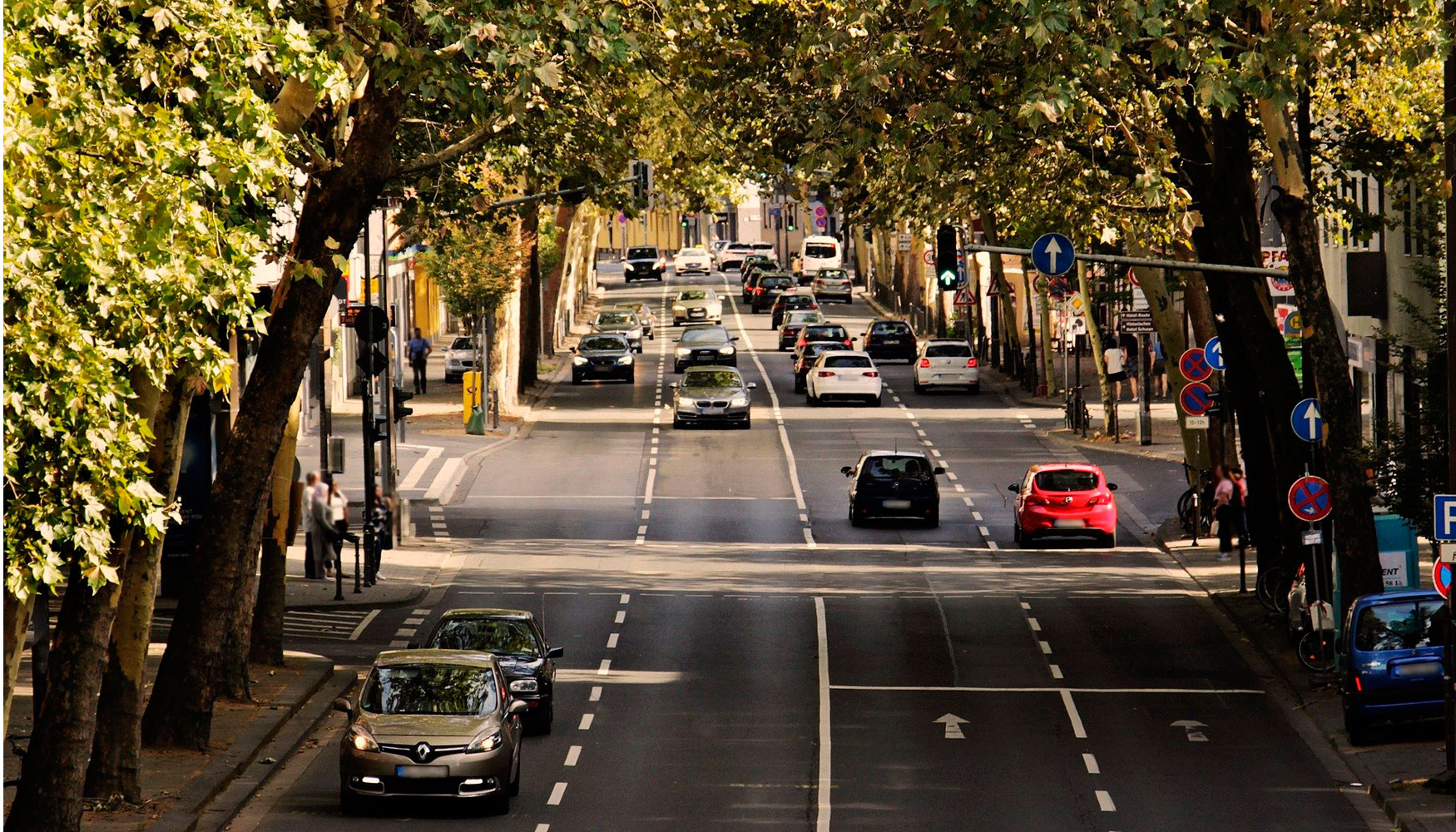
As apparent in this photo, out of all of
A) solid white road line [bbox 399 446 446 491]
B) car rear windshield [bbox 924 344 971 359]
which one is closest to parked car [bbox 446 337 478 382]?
car rear windshield [bbox 924 344 971 359]

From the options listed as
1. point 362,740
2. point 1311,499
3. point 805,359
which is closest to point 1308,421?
point 1311,499

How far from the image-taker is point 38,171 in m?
12.4

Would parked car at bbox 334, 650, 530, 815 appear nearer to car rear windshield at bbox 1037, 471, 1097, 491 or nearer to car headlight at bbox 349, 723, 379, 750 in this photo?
car headlight at bbox 349, 723, 379, 750

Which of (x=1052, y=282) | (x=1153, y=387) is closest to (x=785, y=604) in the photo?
(x=1052, y=282)

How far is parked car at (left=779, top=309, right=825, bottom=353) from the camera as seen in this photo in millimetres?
79125

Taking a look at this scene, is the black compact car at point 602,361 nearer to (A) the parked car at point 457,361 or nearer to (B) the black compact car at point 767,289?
(A) the parked car at point 457,361

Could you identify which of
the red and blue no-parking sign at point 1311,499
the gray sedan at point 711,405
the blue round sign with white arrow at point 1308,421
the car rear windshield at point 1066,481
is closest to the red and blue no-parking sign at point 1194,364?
the car rear windshield at point 1066,481

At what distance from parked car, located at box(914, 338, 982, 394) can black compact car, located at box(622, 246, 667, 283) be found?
5814 centimetres

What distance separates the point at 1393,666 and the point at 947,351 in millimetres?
42247

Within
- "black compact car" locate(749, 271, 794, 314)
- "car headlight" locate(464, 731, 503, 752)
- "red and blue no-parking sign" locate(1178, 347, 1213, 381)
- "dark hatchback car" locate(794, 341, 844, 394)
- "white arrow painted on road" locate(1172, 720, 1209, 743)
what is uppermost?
"black compact car" locate(749, 271, 794, 314)

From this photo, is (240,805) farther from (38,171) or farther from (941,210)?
(941,210)

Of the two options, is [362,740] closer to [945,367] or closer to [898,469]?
[898,469]

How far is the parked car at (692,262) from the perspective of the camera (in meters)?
126

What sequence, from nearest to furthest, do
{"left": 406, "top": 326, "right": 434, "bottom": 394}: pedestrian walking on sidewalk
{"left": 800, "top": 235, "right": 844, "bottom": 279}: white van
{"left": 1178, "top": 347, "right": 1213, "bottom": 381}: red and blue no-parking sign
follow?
{"left": 1178, "top": 347, "right": 1213, "bottom": 381}: red and blue no-parking sign, {"left": 406, "top": 326, "right": 434, "bottom": 394}: pedestrian walking on sidewalk, {"left": 800, "top": 235, "right": 844, "bottom": 279}: white van
